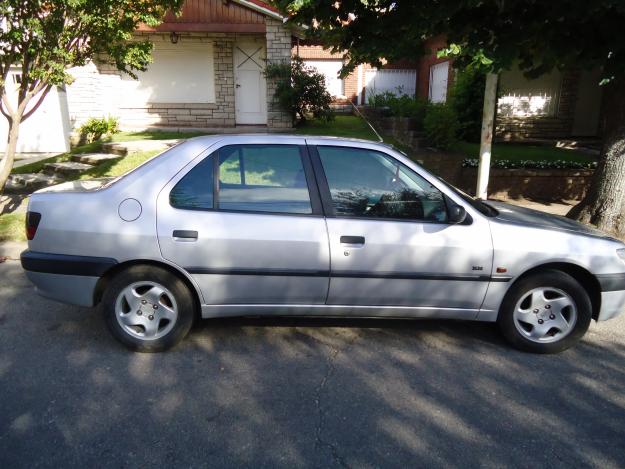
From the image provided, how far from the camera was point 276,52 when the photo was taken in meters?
13.8

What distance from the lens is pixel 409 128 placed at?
36.2ft

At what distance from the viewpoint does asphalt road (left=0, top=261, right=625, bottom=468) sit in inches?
110

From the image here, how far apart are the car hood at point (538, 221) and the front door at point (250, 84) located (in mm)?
11926

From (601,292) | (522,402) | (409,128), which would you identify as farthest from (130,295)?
(409,128)

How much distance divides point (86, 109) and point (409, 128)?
29.7 ft

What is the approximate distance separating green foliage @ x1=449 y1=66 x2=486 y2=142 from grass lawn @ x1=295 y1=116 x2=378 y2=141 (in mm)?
2569

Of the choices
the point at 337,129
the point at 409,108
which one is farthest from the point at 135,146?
the point at 409,108

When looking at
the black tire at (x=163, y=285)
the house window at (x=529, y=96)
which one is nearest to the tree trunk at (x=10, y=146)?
the black tire at (x=163, y=285)

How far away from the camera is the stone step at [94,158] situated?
35.8 ft

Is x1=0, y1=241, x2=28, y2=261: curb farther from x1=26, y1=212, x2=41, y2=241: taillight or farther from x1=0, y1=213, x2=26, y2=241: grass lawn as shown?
x1=26, y1=212, x2=41, y2=241: taillight

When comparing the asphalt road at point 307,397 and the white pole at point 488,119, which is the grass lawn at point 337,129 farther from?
the asphalt road at point 307,397

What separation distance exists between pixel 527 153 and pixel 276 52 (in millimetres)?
6924

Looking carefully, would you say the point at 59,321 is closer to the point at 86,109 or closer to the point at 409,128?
the point at 409,128

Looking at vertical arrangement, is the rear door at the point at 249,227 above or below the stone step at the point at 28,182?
above
